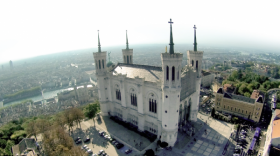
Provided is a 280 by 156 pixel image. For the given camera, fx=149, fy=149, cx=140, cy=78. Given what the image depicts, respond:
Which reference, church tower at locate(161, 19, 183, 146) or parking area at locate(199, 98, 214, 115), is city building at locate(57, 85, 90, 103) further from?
church tower at locate(161, 19, 183, 146)

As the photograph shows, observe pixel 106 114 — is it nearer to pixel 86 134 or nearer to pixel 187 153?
pixel 86 134

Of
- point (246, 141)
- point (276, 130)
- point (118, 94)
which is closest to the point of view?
point (276, 130)

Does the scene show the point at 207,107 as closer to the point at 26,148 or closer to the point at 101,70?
the point at 101,70

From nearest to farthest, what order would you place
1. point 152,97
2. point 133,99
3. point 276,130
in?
point 276,130, point 152,97, point 133,99

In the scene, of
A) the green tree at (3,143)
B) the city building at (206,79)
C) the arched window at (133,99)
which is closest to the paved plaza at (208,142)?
the arched window at (133,99)

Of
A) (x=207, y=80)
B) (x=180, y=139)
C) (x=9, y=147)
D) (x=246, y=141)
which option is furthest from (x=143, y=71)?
(x=207, y=80)

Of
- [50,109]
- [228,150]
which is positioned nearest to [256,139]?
[228,150]

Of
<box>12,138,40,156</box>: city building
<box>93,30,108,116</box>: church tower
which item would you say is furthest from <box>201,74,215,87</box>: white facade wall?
<box>12,138,40,156</box>: city building
